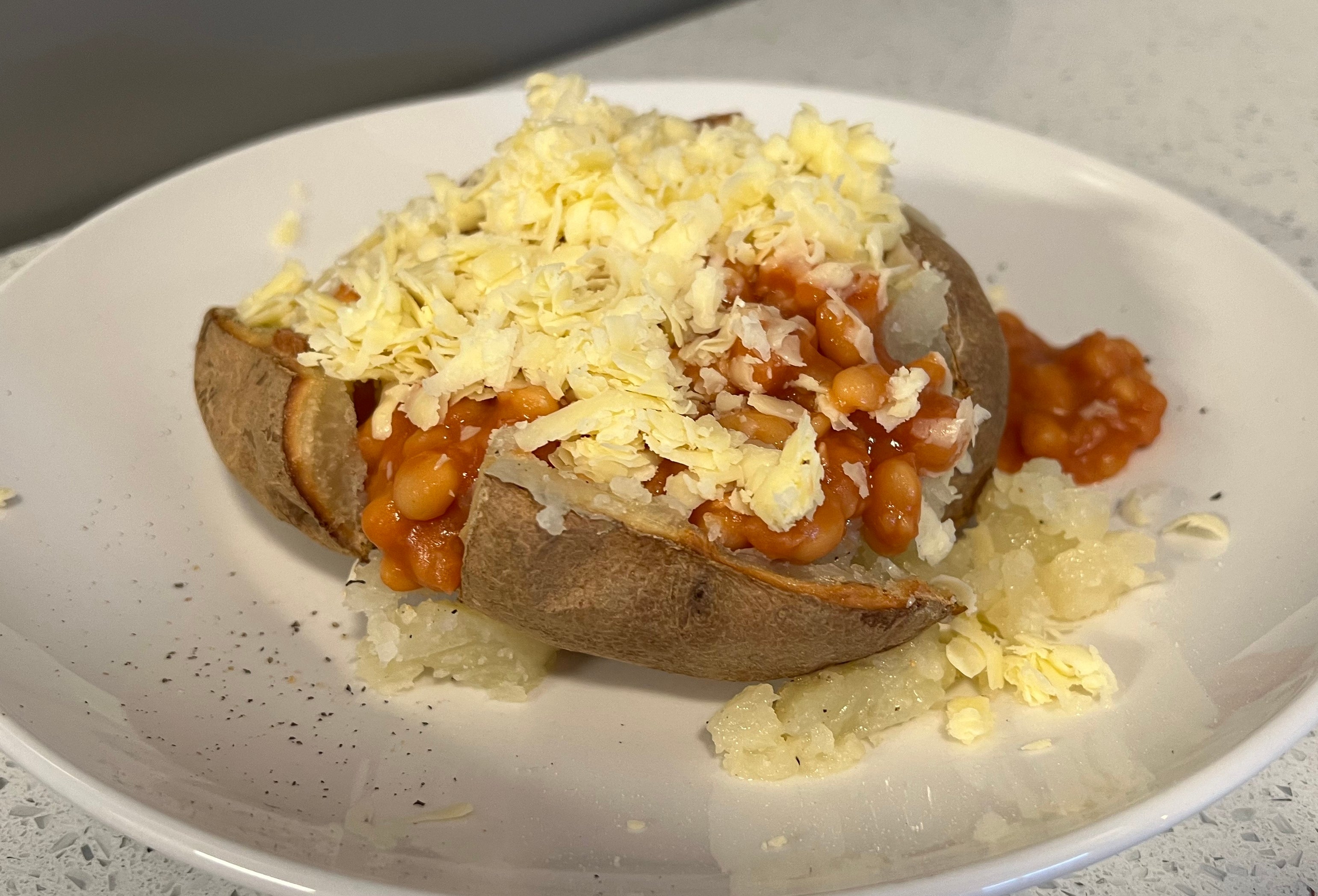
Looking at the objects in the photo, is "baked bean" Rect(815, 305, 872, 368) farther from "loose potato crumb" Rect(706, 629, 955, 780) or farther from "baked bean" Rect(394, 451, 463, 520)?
"baked bean" Rect(394, 451, 463, 520)

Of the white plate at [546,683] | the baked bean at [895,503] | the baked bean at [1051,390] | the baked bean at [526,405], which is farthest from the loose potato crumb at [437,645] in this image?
the baked bean at [1051,390]

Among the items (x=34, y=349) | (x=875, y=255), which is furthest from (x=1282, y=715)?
(x=34, y=349)

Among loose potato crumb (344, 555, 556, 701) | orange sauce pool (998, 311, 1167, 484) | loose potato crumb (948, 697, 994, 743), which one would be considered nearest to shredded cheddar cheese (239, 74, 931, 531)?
loose potato crumb (344, 555, 556, 701)

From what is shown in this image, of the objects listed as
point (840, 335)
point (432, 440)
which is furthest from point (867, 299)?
point (432, 440)

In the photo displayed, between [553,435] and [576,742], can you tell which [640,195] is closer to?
[553,435]

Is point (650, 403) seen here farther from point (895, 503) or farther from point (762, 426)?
point (895, 503)

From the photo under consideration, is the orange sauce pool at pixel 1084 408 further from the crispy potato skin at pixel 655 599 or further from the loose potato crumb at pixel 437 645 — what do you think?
the loose potato crumb at pixel 437 645

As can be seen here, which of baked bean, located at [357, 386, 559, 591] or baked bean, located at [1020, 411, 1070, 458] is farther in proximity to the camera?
baked bean, located at [1020, 411, 1070, 458]
